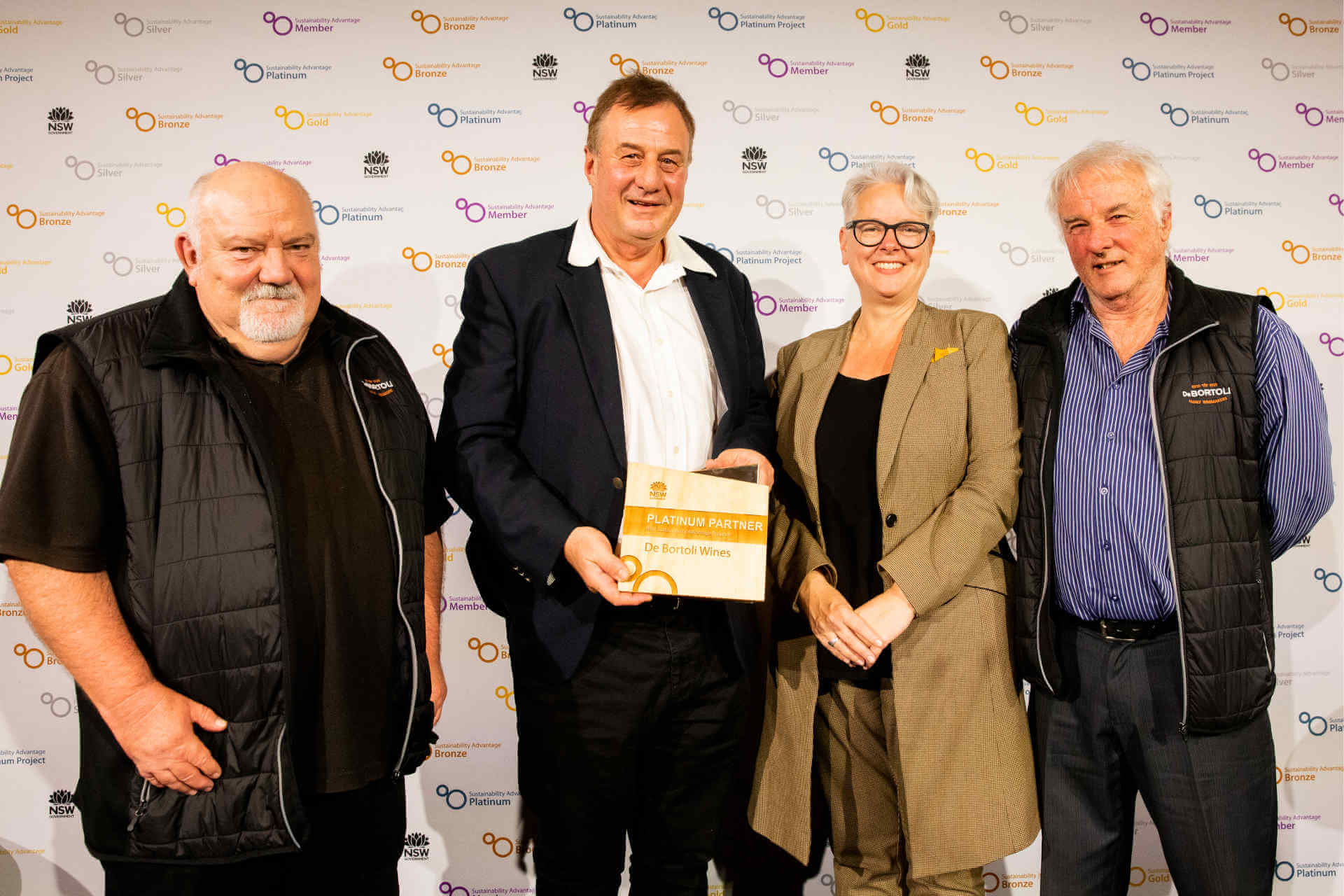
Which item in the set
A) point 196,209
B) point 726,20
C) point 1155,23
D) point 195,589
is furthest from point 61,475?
point 1155,23

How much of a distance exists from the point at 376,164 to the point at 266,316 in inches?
54.7

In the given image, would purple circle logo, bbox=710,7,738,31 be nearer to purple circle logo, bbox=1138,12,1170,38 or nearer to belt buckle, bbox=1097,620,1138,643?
purple circle logo, bbox=1138,12,1170,38

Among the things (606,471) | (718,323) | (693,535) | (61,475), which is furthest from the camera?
(718,323)

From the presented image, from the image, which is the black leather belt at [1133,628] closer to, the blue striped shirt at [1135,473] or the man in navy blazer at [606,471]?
the blue striped shirt at [1135,473]

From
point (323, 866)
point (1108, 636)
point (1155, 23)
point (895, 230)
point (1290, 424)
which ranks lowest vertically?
point (323, 866)

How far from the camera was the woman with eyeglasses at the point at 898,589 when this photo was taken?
2119 mm

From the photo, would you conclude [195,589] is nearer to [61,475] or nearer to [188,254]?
[61,475]

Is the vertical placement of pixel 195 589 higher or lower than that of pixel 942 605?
higher

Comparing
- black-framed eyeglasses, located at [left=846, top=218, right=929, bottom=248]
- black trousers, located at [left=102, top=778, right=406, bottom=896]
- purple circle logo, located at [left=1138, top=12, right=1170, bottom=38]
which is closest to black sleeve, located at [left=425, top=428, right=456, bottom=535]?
black trousers, located at [left=102, top=778, right=406, bottom=896]

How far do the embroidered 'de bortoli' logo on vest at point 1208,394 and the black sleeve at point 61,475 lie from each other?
7.45 feet

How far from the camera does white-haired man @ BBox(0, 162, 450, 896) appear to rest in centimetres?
165

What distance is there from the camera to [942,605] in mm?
2146

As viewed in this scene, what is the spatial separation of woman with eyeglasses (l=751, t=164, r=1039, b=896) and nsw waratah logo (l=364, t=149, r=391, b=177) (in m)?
1.61

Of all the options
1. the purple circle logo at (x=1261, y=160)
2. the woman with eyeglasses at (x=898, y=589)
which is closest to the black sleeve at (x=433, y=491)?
the woman with eyeglasses at (x=898, y=589)
